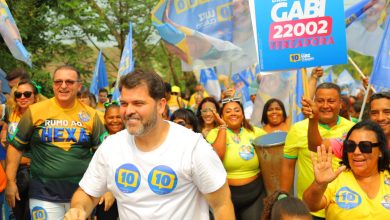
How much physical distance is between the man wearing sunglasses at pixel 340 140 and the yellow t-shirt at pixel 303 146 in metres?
0.18

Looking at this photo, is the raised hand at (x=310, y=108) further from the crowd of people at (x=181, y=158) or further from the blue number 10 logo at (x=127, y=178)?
the blue number 10 logo at (x=127, y=178)

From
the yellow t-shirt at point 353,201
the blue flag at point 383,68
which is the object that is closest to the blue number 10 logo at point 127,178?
the yellow t-shirt at point 353,201

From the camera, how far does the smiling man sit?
18.5ft

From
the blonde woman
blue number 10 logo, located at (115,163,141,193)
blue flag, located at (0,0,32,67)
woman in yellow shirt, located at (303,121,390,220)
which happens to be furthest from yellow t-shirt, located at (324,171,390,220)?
blue flag, located at (0,0,32,67)

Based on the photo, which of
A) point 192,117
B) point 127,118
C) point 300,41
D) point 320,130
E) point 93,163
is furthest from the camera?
point 192,117

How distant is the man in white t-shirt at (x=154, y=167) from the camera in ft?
12.6

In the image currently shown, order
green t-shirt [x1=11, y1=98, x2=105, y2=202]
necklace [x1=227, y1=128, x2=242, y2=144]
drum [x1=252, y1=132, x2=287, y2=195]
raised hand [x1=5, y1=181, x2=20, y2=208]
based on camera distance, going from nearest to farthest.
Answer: green t-shirt [x1=11, y1=98, x2=105, y2=202], raised hand [x1=5, y1=181, x2=20, y2=208], drum [x1=252, y1=132, x2=287, y2=195], necklace [x1=227, y1=128, x2=242, y2=144]

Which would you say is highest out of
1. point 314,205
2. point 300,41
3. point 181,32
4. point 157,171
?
point 181,32

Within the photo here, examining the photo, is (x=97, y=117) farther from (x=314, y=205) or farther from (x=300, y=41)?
(x=314, y=205)

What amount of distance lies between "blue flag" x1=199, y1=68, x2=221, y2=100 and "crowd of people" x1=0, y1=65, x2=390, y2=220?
17.3ft

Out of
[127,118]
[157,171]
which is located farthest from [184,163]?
[127,118]

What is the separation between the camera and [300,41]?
6.18 metres

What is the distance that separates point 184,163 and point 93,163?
2.21 feet

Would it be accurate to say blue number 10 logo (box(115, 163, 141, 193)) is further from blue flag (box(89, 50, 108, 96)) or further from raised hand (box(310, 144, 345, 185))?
blue flag (box(89, 50, 108, 96))
